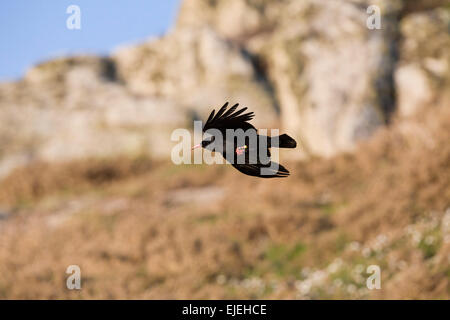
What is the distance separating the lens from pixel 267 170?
1241 mm

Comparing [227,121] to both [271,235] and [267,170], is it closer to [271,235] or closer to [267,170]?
[267,170]

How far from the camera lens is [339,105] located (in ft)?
40.7

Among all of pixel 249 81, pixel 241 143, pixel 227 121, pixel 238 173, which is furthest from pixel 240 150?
pixel 249 81

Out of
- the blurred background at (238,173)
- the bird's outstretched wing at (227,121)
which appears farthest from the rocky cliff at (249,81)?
the bird's outstretched wing at (227,121)

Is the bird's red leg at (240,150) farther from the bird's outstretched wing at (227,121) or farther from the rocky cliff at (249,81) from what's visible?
the rocky cliff at (249,81)

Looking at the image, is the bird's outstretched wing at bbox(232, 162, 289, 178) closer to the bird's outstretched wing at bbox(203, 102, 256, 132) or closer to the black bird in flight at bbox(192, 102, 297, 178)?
the black bird in flight at bbox(192, 102, 297, 178)

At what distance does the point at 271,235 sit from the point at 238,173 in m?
4.50

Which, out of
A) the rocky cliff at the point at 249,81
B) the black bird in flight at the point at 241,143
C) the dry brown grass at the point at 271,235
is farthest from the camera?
the rocky cliff at the point at 249,81

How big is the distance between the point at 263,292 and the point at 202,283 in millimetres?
1157

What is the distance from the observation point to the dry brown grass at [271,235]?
6.82 metres

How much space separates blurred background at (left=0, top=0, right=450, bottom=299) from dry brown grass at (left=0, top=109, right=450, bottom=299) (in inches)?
1.6

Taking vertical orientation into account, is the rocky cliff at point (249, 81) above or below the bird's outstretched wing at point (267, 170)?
above

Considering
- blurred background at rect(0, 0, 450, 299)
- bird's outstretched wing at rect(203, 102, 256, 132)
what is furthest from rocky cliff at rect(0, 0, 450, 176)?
bird's outstretched wing at rect(203, 102, 256, 132)

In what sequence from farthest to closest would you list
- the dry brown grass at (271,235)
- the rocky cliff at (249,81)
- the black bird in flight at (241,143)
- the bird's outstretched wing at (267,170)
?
1. the rocky cliff at (249,81)
2. the dry brown grass at (271,235)
3. the black bird in flight at (241,143)
4. the bird's outstretched wing at (267,170)
